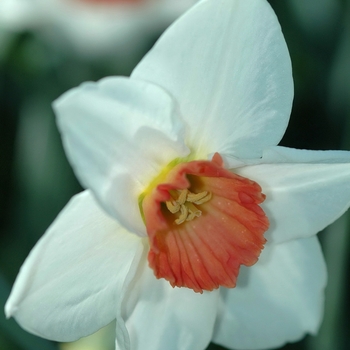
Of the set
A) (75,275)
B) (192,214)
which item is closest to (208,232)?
(192,214)

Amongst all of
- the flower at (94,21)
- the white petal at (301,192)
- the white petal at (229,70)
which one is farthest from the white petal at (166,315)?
the flower at (94,21)

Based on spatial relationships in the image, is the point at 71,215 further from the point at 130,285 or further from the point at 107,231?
the point at 130,285

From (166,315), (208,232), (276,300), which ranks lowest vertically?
(276,300)

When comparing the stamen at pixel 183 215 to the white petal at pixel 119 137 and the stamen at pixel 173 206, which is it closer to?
the stamen at pixel 173 206

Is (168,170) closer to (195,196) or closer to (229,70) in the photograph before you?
(195,196)

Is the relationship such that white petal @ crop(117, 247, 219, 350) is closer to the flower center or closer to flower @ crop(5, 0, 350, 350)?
flower @ crop(5, 0, 350, 350)

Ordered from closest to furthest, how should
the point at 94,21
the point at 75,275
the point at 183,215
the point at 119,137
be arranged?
the point at 119,137 < the point at 75,275 < the point at 183,215 < the point at 94,21

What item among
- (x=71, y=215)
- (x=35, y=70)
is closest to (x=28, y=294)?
(x=71, y=215)
